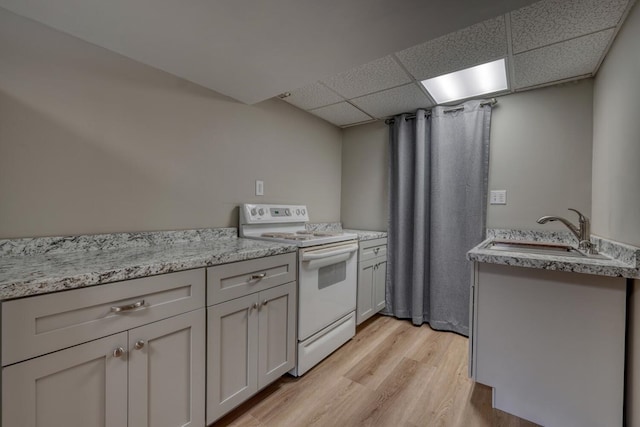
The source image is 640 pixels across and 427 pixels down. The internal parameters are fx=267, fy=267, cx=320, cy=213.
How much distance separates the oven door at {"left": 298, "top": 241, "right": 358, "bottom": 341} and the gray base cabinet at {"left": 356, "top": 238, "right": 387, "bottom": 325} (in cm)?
13

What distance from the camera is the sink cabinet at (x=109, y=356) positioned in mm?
765

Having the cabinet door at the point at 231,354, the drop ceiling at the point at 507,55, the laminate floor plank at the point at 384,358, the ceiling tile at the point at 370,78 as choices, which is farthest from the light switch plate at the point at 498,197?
the cabinet door at the point at 231,354

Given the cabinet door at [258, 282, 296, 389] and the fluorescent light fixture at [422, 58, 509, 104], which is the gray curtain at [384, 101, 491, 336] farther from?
the cabinet door at [258, 282, 296, 389]

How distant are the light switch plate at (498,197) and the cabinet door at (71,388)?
2.60 m

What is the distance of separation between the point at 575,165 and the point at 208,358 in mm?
2709

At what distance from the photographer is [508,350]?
53.9 inches


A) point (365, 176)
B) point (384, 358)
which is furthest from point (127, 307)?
point (365, 176)

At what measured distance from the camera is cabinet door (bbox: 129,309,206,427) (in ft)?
3.26

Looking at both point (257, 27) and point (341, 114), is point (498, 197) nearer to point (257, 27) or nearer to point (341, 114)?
point (341, 114)

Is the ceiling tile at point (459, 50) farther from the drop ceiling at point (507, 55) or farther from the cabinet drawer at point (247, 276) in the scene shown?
the cabinet drawer at point (247, 276)

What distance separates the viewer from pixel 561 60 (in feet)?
5.59

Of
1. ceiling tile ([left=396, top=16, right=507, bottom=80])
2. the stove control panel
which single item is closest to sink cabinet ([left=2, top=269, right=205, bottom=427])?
the stove control panel

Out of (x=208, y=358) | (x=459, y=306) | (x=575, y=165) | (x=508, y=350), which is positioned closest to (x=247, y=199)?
(x=208, y=358)

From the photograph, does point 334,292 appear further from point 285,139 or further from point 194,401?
point 285,139
